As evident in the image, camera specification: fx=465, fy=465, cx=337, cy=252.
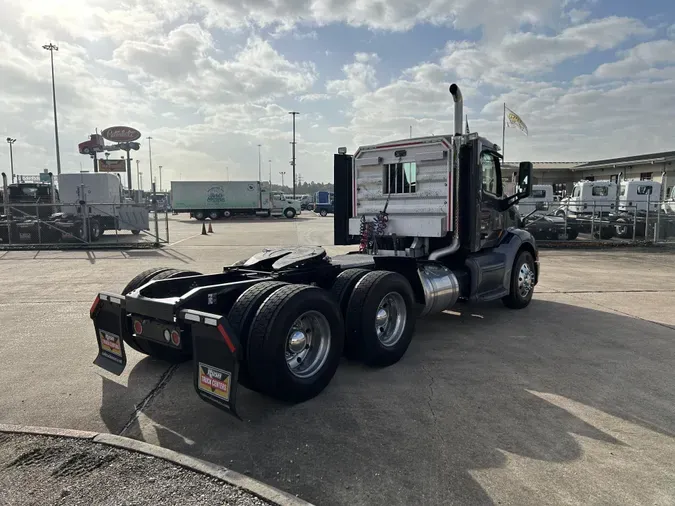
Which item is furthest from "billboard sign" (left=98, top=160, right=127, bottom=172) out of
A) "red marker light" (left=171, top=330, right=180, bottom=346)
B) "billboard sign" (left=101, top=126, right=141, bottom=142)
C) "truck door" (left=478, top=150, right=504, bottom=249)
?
"red marker light" (left=171, top=330, right=180, bottom=346)

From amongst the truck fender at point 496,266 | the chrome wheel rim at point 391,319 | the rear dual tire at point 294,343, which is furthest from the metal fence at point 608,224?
the rear dual tire at point 294,343

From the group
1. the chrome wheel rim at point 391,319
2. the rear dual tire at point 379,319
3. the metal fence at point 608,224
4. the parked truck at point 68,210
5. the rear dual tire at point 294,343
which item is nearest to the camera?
the rear dual tire at point 294,343

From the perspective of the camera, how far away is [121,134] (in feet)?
165

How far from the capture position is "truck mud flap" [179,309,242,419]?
338cm

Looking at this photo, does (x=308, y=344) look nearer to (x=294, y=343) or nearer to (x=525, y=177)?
(x=294, y=343)

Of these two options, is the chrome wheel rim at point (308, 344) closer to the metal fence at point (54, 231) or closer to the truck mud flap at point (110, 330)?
the truck mud flap at point (110, 330)

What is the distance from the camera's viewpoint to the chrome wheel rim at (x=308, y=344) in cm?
405

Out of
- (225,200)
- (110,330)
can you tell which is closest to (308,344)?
(110,330)

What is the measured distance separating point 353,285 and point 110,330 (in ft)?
7.88

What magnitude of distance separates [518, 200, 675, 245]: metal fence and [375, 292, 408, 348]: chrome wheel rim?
14.5 metres

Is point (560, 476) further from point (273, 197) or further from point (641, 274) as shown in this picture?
point (273, 197)

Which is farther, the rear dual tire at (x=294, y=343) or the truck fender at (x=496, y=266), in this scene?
the truck fender at (x=496, y=266)

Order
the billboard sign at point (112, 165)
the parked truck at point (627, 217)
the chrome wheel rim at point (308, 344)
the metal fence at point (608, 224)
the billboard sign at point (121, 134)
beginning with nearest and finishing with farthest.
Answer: the chrome wheel rim at point (308, 344) → the metal fence at point (608, 224) → the parked truck at point (627, 217) → the billboard sign at point (121, 134) → the billboard sign at point (112, 165)

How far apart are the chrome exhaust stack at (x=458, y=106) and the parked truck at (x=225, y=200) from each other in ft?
119
